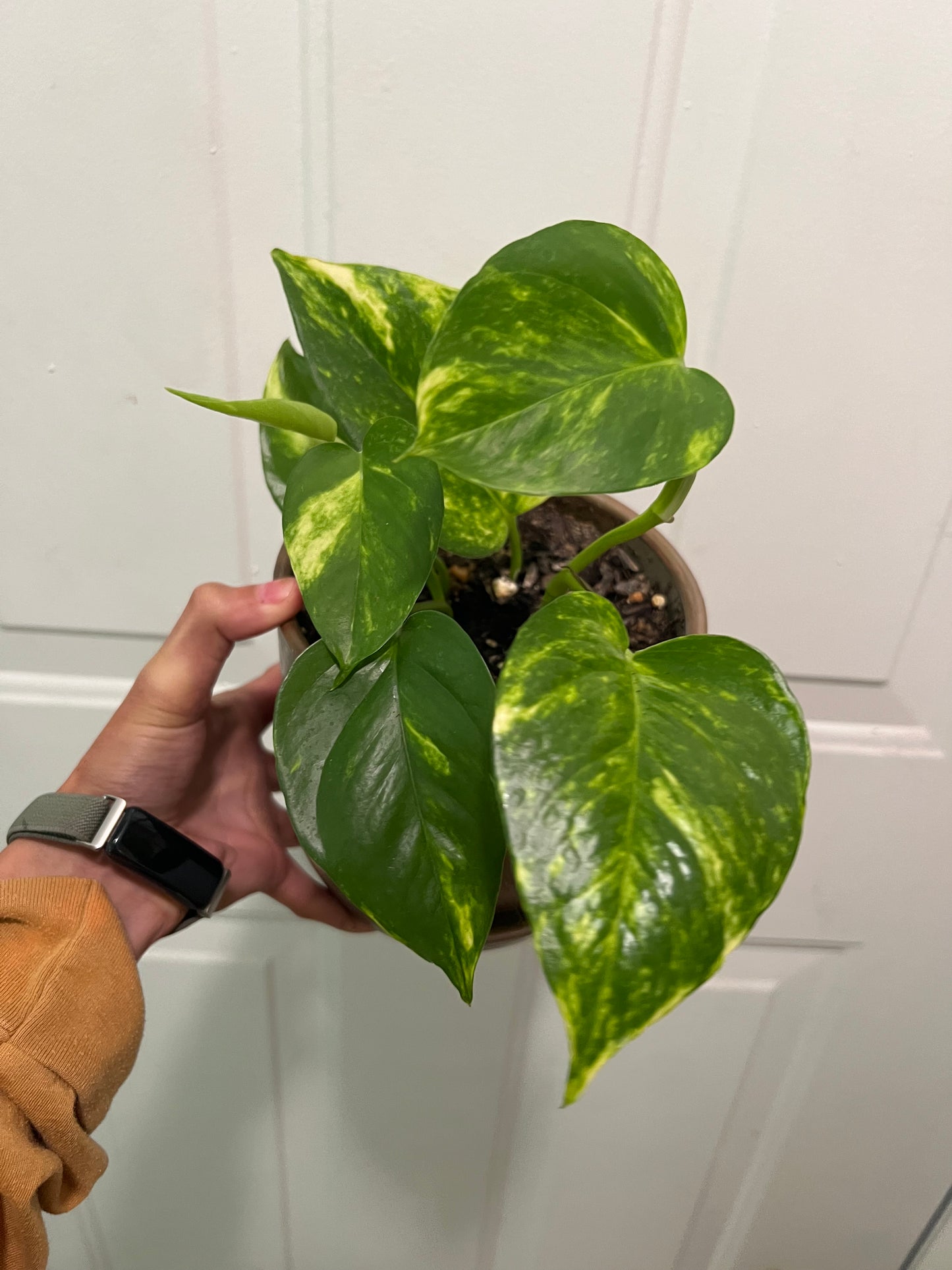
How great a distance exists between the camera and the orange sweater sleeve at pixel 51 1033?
1.71 ft

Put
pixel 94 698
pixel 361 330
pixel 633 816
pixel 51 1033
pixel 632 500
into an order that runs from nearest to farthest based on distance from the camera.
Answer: pixel 633 816 → pixel 361 330 → pixel 51 1033 → pixel 632 500 → pixel 94 698

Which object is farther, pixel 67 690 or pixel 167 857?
pixel 67 690

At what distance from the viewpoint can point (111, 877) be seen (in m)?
0.61

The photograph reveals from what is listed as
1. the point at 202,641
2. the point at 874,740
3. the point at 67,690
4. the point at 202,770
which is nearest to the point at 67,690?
the point at 67,690

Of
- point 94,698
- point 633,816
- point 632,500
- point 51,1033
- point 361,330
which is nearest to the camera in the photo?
point 633,816

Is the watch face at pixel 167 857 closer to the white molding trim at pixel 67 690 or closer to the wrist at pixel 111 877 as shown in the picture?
the wrist at pixel 111 877

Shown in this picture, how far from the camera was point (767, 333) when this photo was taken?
611 mm

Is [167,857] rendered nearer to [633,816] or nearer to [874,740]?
[633,816]

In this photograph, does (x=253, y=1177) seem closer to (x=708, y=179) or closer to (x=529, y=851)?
(x=529, y=851)

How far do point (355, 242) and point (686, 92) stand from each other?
0.73 ft

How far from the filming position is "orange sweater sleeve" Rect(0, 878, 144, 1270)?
1.71ft

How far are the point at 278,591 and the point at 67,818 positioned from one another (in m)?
0.21

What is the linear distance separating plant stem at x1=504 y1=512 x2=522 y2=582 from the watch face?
278 mm

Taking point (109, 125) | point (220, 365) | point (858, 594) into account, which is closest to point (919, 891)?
point (858, 594)
